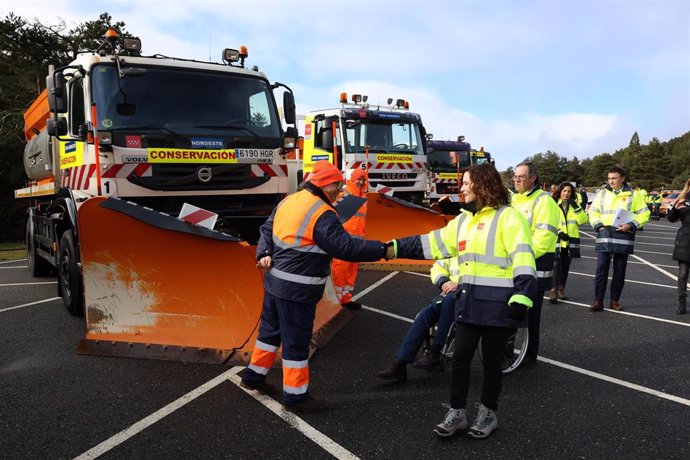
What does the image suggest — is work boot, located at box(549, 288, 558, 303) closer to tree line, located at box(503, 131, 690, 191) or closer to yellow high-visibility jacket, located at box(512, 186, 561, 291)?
yellow high-visibility jacket, located at box(512, 186, 561, 291)

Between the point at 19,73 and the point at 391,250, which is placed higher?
the point at 19,73

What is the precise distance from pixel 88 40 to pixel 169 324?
2255 cm

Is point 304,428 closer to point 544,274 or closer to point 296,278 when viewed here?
point 296,278

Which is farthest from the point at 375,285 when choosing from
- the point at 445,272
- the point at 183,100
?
the point at 445,272

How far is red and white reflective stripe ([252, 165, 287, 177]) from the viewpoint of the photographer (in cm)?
625

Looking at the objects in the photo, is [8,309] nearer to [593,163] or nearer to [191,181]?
[191,181]

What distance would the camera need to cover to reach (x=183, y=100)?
5.98m

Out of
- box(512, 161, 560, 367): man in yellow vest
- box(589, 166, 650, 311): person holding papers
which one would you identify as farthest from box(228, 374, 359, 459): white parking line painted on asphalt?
box(589, 166, 650, 311): person holding papers

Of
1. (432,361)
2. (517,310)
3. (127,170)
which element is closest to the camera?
(517,310)

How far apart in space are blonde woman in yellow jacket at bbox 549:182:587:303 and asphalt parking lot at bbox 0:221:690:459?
143 cm

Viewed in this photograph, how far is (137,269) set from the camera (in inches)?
177

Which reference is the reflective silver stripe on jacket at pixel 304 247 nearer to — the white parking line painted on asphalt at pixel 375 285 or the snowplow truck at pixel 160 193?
the snowplow truck at pixel 160 193

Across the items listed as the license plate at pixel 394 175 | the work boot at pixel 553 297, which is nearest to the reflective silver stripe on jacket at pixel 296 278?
the work boot at pixel 553 297

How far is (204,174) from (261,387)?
2.94m
